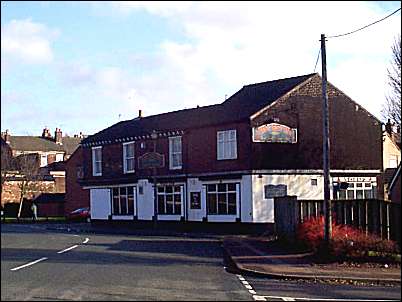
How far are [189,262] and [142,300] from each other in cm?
977

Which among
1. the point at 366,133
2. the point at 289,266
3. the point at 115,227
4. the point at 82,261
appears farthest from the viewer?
the point at 115,227

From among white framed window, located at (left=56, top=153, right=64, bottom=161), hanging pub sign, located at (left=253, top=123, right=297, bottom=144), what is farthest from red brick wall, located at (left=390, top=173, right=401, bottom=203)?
white framed window, located at (left=56, top=153, right=64, bottom=161)

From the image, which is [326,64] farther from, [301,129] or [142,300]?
[301,129]

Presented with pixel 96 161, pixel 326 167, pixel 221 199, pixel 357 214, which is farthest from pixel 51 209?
pixel 326 167

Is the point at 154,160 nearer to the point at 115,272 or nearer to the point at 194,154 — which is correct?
the point at 194,154

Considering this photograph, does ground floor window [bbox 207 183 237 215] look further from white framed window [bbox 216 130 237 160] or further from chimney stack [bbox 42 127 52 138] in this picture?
chimney stack [bbox 42 127 52 138]

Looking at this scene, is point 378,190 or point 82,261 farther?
point 378,190

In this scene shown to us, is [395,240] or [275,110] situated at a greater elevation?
[275,110]

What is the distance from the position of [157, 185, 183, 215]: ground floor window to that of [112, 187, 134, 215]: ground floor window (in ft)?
10.5

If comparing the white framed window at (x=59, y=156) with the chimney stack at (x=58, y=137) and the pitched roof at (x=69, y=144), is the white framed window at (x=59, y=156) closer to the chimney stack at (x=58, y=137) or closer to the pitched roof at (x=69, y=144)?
the pitched roof at (x=69, y=144)

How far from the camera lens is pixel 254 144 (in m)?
40.5

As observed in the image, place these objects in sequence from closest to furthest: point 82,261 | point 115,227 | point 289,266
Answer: point 289,266 < point 82,261 < point 115,227

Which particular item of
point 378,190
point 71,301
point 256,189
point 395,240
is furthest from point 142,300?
point 378,190

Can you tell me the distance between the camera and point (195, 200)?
4412cm
